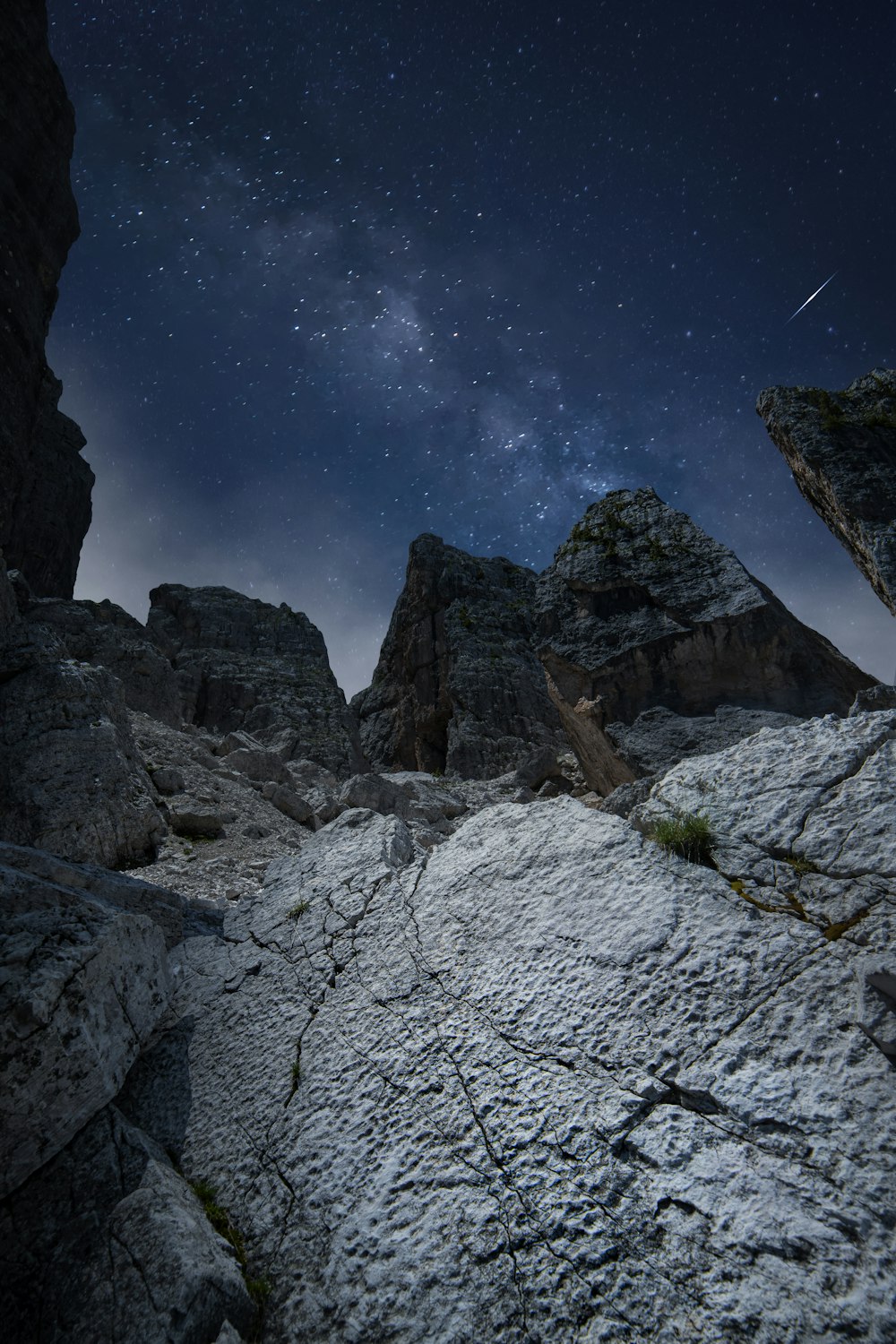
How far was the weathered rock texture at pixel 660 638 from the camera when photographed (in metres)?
12.7

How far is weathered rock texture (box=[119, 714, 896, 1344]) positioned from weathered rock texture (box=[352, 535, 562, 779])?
3378 cm

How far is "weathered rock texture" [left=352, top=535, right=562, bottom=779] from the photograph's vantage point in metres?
42.9

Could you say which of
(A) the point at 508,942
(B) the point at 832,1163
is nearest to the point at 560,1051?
(A) the point at 508,942

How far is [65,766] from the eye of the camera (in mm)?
9156

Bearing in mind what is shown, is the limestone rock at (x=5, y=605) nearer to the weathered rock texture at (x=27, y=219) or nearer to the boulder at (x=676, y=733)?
the boulder at (x=676, y=733)

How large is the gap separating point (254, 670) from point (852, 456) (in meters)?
47.9

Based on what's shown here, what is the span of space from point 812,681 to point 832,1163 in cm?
1200

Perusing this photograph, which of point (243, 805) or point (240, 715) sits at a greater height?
point (240, 715)

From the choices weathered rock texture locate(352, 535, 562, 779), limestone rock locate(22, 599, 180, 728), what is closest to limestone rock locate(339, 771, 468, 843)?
limestone rock locate(22, 599, 180, 728)

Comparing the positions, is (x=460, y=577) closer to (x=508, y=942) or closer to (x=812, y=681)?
(x=812, y=681)

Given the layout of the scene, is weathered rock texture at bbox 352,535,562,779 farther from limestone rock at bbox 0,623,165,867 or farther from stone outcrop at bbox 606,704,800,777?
limestone rock at bbox 0,623,165,867

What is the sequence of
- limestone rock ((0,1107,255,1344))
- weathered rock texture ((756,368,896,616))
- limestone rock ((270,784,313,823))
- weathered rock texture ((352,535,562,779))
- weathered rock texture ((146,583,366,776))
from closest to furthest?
limestone rock ((0,1107,255,1344))
limestone rock ((270,784,313,823))
weathered rock texture ((756,368,896,616))
weathered rock texture ((352,535,562,779))
weathered rock texture ((146,583,366,776))

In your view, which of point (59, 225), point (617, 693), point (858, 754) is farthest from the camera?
point (59, 225)

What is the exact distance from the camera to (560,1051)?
10.3 ft
